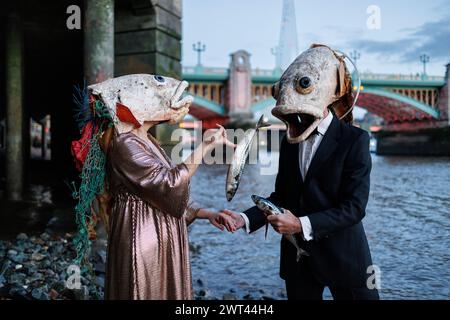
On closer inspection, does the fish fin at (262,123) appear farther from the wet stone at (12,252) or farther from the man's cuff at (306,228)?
the wet stone at (12,252)

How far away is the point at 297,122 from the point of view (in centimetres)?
249

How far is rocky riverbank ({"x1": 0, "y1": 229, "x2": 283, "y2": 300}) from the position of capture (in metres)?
4.50

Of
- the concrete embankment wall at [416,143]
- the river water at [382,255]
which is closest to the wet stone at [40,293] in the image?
the river water at [382,255]

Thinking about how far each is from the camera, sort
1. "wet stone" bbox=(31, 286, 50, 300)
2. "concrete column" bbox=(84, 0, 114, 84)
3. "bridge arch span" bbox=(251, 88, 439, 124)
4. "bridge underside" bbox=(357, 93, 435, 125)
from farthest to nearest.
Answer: "bridge underside" bbox=(357, 93, 435, 125) → "bridge arch span" bbox=(251, 88, 439, 124) → "concrete column" bbox=(84, 0, 114, 84) → "wet stone" bbox=(31, 286, 50, 300)

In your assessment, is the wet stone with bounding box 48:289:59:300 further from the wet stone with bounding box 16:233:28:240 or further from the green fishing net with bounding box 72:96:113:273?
the wet stone with bounding box 16:233:28:240

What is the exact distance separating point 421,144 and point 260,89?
577 inches

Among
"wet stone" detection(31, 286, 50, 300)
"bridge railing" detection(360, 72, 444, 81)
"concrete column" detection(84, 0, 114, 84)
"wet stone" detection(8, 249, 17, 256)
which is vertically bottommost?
"wet stone" detection(31, 286, 50, 300)

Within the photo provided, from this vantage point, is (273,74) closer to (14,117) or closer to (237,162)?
(14,117)

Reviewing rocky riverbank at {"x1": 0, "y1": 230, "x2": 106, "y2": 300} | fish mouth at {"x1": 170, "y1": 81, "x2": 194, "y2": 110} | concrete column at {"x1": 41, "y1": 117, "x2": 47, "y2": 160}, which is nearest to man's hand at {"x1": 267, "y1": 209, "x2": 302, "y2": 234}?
fish mouth at {"x1": 170, "y1": 81, "x2": 194, "y2": 110}

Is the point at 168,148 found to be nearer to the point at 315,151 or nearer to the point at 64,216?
the point at 64,216

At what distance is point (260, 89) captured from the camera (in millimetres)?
45688

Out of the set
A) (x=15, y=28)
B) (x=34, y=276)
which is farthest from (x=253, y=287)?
(x=15, y=28)

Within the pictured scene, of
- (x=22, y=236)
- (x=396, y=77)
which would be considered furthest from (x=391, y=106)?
(x=22, y=236)

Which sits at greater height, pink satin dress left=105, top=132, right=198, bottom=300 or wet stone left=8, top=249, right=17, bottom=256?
pink satin dress left=105, top=132, right=198, bottom=300
